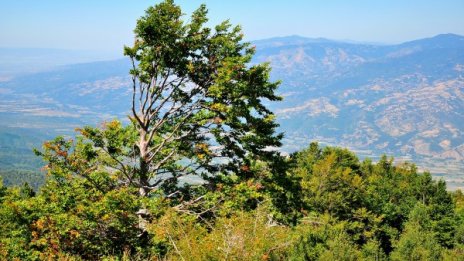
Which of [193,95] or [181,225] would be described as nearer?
[181,225]

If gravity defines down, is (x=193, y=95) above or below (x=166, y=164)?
above

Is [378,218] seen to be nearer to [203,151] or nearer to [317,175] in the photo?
[317,175]

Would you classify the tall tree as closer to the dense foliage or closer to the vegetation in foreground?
the vegetation in foreground

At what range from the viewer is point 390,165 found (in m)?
66.6

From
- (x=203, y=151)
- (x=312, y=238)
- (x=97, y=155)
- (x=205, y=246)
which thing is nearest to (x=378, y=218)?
(x=312, y=238)

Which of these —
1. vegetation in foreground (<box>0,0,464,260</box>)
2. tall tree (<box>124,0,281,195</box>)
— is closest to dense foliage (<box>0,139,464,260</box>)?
vegetation in foreground (<box>0,0,464,260</box>)

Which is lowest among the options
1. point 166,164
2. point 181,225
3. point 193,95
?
point 181,225

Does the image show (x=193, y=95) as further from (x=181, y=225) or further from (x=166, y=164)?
(x=181, y=225)

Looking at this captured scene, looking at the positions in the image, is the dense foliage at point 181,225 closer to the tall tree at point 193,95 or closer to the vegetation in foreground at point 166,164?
the vegetation in foreground at point 166,164

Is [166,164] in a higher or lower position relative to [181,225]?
higher

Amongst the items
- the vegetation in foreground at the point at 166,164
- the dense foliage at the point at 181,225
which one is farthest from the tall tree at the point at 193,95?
the dense foliage at the point at 181,225

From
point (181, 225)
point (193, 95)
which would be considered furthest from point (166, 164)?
point (181, 225)

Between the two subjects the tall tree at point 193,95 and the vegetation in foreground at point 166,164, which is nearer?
the vegetation in foreground at point 166,164

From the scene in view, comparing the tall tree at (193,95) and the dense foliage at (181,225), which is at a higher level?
the tall tree at (193,95)
